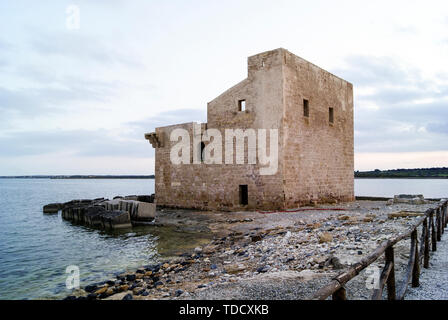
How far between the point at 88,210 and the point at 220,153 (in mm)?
7927

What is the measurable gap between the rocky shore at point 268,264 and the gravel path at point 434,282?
15.6 inches

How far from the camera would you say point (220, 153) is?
A: 16.0 metres

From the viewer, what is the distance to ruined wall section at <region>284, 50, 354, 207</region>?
46.1 feet

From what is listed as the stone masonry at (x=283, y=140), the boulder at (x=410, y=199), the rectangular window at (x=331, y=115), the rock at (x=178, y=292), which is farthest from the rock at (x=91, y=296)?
the rectangular window at (x=331, y=115)

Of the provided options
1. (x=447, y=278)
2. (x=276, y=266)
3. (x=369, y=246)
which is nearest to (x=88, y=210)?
(x=276, y=266)

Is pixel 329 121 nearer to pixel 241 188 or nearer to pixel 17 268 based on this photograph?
pixel 241 188

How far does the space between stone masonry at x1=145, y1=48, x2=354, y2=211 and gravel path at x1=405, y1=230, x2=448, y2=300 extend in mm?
8492

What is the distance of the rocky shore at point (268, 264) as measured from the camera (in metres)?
4.29

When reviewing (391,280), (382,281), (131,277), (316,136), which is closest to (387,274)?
(382,281)

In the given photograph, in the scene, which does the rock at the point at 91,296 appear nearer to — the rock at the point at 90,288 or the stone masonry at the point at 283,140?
the rock at the point at 90,288

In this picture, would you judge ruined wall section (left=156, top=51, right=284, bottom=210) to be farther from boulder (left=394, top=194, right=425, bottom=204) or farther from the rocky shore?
boulder (left=394, top=194, right=425, bottom=204)

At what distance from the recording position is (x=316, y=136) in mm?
15688

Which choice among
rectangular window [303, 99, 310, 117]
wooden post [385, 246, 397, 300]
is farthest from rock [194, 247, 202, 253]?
rectangular window [303, 99, 310, 117]

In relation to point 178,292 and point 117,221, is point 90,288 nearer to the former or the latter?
point 178,292
